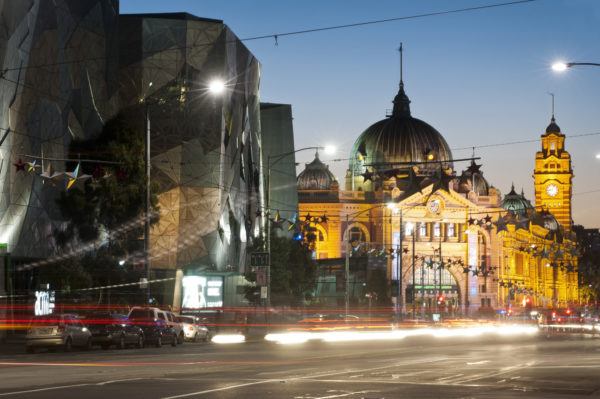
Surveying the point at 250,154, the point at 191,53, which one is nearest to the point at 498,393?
the point at 191,53

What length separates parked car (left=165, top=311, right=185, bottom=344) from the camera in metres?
47.6

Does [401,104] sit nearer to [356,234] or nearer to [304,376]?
[356,234]

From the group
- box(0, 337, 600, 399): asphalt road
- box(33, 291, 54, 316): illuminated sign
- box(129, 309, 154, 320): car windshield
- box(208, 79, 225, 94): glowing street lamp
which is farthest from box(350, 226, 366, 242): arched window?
box(0, 337, 600, 399): asphalt road

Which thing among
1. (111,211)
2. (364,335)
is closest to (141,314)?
(111,211)

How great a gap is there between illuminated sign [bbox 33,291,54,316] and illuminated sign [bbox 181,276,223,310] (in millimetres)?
19610

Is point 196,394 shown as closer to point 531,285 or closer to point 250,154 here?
point 250,154

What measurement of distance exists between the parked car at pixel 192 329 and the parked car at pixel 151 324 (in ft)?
9.95

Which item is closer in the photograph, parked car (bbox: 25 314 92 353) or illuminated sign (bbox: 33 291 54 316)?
parked car (bbox: 25 314 92 353)

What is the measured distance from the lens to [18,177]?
56.6 metres

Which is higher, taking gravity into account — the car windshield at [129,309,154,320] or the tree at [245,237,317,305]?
the tree at [245,237,317,305]

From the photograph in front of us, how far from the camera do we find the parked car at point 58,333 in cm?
3947

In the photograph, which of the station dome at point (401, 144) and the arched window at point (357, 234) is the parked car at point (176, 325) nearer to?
the arched window at point (357, 234)

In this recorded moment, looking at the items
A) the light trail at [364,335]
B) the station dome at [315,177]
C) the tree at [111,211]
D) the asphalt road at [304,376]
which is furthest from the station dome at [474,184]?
the asphalt road at [304,376]

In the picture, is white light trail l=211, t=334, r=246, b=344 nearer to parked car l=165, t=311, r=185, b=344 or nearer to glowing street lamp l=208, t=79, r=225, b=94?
parked car l=165, t=311, r=185, b=344
